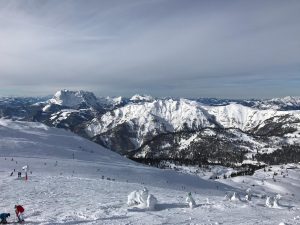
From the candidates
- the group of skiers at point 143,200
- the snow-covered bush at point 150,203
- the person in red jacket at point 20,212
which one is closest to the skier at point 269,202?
the group of skiers at point 143,200

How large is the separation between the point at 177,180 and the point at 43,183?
51891 mm

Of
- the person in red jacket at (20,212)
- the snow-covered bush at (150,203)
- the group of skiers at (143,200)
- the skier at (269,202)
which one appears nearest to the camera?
the person in red jacket at (20,212)

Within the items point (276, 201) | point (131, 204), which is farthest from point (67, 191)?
point (276, 201)

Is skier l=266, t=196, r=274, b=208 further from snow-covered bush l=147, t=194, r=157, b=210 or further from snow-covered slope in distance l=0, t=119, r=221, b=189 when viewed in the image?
snow-covered slope in distance l=0, t=119, r=221, b=189

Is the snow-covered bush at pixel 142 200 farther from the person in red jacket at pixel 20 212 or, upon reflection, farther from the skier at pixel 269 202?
the skier at pixel 269 202

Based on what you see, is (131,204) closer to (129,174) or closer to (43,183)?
(43,183)

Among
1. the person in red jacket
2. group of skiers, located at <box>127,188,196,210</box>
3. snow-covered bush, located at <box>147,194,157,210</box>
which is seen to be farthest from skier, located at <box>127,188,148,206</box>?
the person in red jacket

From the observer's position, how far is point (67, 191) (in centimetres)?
4322

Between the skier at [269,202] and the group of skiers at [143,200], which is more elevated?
the group of skiers at [143,200]

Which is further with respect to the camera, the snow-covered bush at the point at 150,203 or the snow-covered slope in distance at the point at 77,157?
the snow-covered slope in distance at the point at 77,157

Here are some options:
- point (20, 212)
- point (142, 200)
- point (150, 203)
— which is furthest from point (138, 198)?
point (20, 212)

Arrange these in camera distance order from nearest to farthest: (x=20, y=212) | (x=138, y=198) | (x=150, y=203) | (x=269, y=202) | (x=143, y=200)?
(x=20, y=212) → (x=150, y=203) → (x=143, y=200) → (x=138, y=198) → (x=269, y=202)

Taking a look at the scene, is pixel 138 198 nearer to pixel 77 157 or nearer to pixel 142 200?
pixel 142 200

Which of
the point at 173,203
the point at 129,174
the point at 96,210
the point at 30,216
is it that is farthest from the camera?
the point at 129,174
